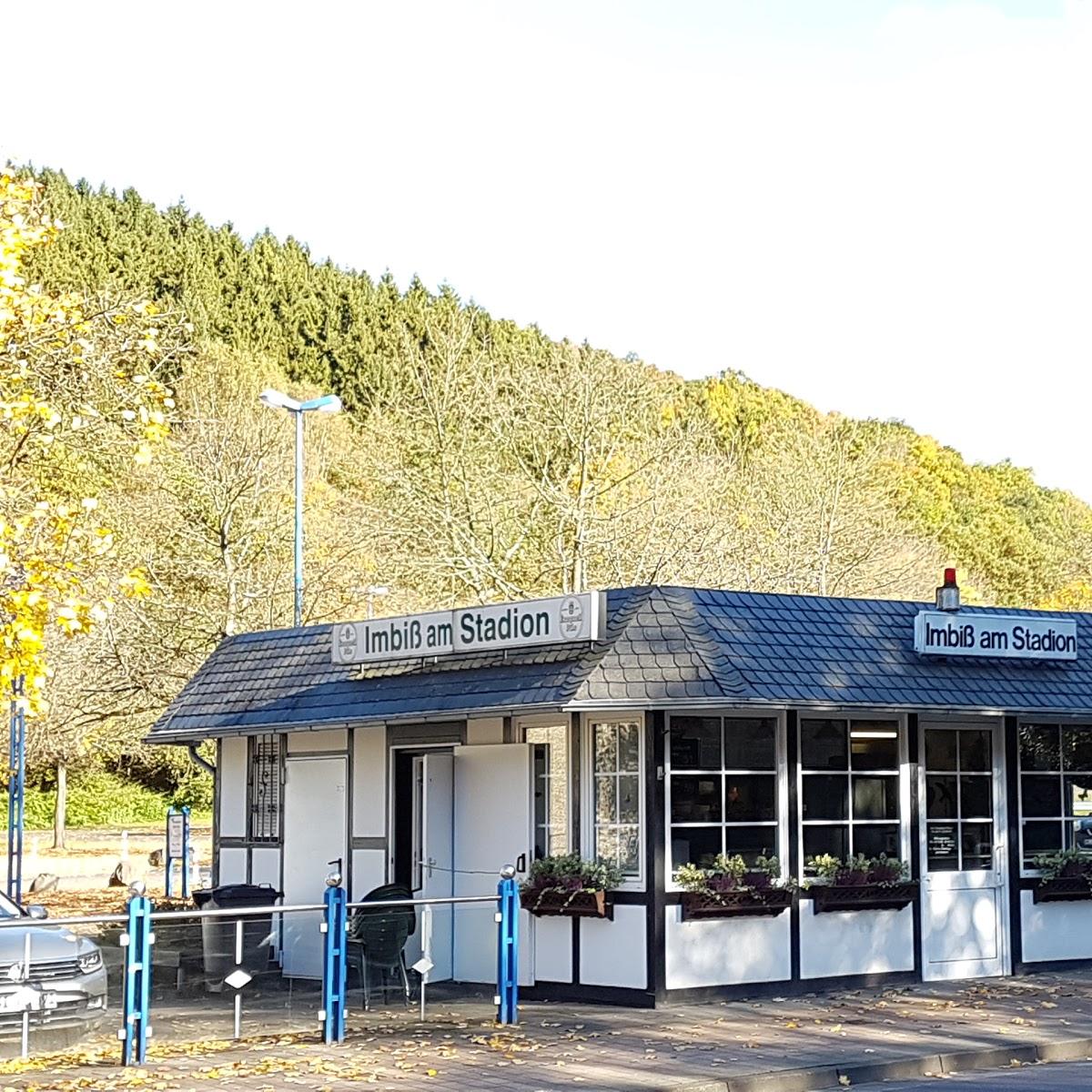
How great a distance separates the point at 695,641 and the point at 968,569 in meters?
41.8

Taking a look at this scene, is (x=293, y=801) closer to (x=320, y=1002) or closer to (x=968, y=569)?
(x=320, y=1002)

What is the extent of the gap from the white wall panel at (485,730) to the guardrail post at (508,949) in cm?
279

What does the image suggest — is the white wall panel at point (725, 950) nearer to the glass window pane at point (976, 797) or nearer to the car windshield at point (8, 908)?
the glass window pane at point (976, 797)

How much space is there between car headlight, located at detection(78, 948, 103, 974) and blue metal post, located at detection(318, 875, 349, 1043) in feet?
5.50

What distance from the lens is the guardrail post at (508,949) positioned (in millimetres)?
14633

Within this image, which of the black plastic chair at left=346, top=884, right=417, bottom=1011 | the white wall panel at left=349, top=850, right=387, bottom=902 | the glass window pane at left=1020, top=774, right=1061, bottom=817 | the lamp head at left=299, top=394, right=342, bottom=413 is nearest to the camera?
the black plastic chair at left=346, top=884, right=417, bottom=1011

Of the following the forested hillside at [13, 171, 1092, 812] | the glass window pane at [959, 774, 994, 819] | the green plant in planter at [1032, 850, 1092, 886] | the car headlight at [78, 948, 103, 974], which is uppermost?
the forested hillside at [13, 171, 1092, 812]

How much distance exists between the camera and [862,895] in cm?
1688

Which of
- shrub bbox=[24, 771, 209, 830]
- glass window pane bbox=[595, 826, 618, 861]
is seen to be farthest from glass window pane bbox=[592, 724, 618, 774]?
shrub bbox=[24, 771, 209, 830]

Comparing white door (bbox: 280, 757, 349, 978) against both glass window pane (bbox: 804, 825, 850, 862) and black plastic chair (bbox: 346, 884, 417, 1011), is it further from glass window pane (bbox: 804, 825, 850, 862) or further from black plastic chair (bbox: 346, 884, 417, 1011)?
glass window pane (bbox: 804, 825, 850, 862)

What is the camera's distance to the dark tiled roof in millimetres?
15750

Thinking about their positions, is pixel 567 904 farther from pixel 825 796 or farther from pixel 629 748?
pixel 825 796

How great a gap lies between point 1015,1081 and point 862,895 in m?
4.89

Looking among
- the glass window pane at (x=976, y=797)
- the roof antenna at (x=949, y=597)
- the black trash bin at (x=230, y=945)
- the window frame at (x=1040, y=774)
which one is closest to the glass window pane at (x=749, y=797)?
the glass window pane at (x=976, y=797)
